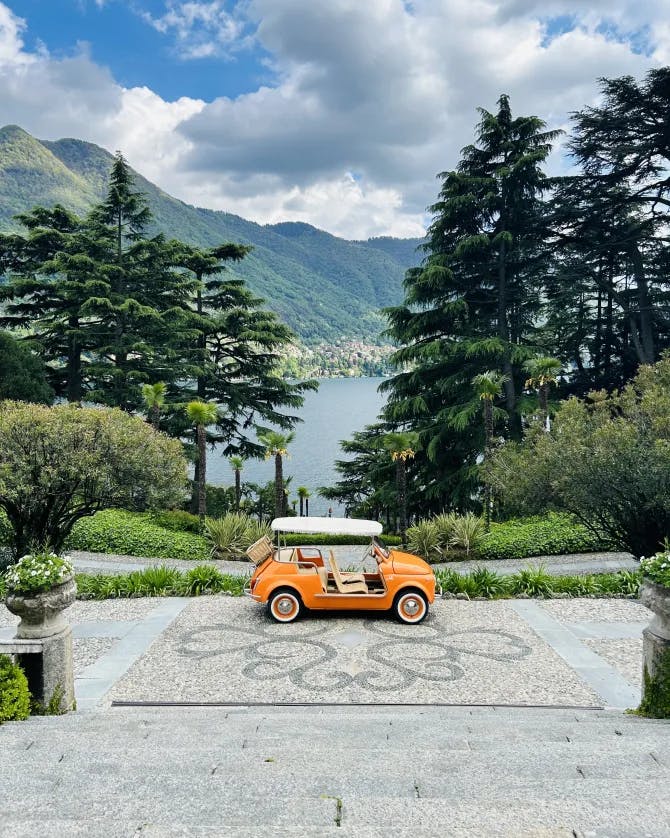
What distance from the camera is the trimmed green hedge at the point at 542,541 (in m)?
16.4

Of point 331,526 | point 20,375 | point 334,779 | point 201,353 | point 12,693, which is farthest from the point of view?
point 201,353

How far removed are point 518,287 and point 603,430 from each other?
54.1 ft

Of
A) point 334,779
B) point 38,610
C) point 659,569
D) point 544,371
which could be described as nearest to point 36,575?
point 38,610

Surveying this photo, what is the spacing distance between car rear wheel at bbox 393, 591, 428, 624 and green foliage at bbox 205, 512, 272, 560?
9.59 meters

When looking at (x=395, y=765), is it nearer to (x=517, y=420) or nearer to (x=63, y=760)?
(x=63, y=760)

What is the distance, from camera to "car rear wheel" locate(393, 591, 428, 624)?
1018 cm

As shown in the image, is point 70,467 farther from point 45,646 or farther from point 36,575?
point 45,646

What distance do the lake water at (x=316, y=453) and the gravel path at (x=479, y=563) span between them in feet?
42.4

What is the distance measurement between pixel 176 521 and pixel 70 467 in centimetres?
851

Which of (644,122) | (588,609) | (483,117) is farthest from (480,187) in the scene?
(588,609)

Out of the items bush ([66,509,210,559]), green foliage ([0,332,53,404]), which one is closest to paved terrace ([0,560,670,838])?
bush ([66,509,210,559])

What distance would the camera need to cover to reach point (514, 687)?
773cm

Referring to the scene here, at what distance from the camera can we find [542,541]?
1686 centimetres

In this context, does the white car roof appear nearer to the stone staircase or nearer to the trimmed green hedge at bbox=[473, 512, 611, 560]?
the stone staircase
